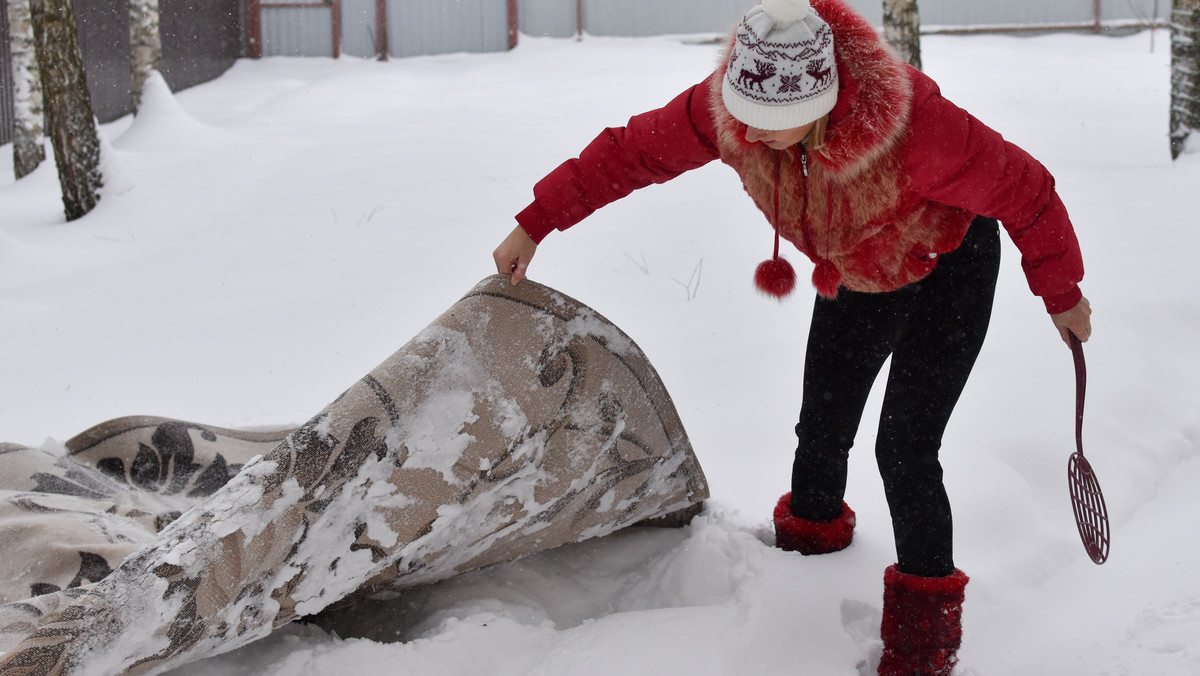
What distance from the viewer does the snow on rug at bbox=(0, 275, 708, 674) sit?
5.08 feet

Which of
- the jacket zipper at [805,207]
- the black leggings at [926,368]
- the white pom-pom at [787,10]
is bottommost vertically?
the black leggings at [926,368]

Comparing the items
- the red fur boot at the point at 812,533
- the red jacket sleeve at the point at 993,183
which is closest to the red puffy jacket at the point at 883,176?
the red jacket sleeve at the point at 993,183

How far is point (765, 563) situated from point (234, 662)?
3.66ft

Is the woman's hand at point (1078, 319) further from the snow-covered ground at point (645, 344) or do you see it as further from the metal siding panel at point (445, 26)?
the metal siding panel at point (445, 26)

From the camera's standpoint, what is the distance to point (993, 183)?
158 centimetres

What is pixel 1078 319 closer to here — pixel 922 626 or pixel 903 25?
pixel 922 626

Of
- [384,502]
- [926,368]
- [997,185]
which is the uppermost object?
[997,185]

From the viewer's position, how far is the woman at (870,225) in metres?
1.55

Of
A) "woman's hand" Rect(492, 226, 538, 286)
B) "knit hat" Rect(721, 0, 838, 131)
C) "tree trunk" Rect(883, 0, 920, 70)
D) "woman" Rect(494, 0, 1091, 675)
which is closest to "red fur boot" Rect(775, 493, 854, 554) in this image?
"woman" Rect(494, 0, 1091, 675)

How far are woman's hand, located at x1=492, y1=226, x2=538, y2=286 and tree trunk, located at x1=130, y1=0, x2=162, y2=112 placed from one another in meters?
7.45

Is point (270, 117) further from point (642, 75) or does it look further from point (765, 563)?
point (765, 563)

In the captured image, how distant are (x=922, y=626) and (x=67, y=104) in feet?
19.4

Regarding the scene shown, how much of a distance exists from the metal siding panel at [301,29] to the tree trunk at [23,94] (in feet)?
16.7

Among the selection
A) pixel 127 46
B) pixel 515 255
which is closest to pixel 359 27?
pixel 127 46
